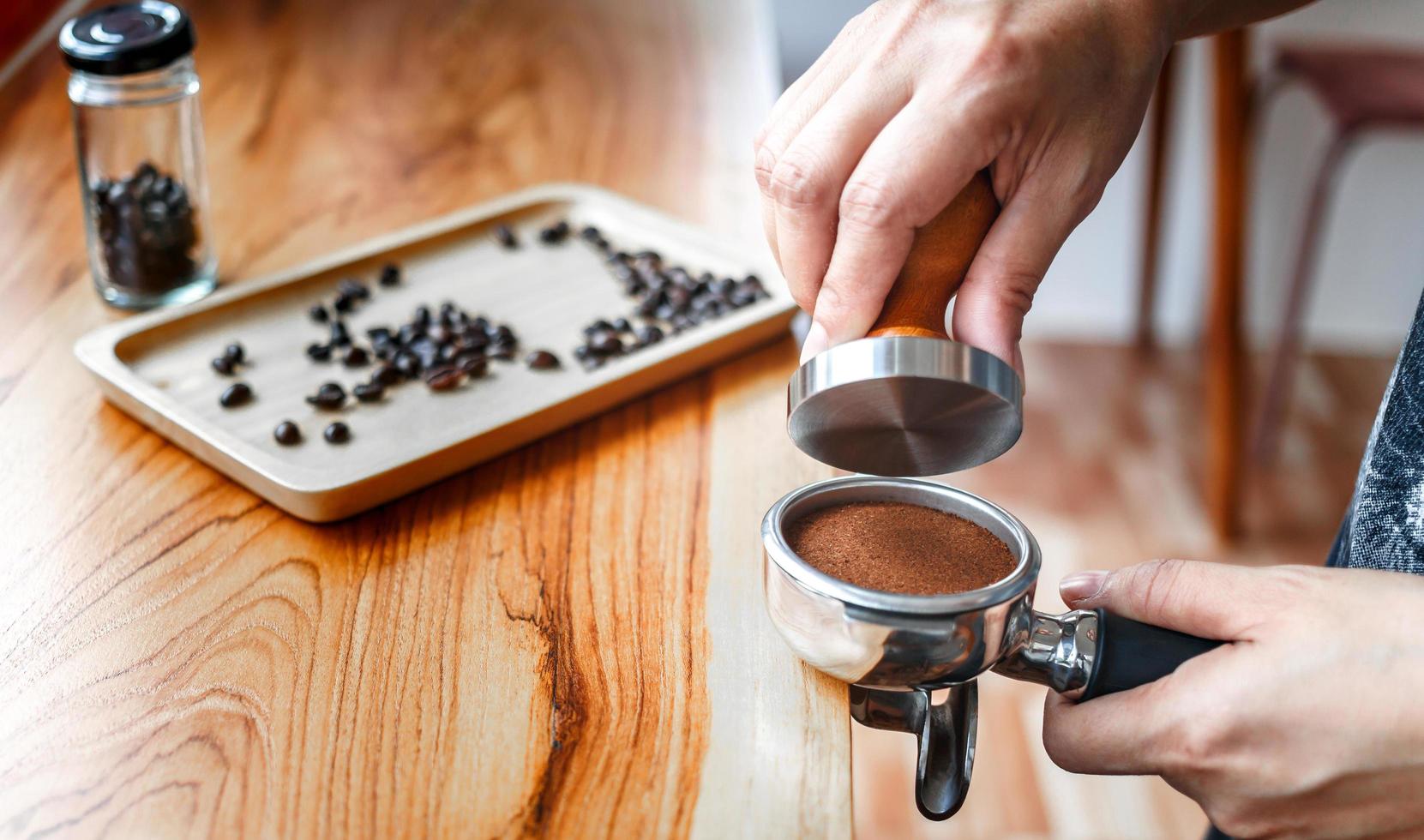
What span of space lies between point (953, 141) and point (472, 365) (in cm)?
44

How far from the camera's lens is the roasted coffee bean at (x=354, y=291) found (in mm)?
1026

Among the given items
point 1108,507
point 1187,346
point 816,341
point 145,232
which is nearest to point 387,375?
point 145,232

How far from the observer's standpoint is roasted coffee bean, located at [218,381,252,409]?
872mm

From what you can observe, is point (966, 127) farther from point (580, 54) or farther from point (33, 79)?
point (33, 79)

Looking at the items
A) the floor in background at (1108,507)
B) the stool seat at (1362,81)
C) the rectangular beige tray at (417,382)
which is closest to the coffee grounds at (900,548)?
the rectangular beige tray at (417,382)

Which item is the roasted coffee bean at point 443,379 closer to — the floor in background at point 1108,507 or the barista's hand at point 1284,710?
the barista's hand at point 1284,710

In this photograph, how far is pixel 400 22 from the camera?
5.62ft

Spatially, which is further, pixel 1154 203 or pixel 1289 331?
pixel 1154 203

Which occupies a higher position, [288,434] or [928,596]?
[928,596]

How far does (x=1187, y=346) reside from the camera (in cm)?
292

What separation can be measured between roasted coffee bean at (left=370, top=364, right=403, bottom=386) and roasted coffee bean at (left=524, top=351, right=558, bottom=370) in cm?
10

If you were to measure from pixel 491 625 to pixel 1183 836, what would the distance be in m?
1.33

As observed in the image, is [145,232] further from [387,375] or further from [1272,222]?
[1272,222]

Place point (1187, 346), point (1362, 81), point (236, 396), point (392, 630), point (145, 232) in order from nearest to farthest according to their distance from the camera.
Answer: point (392, 630) < point (236, 396) < point (145, 232) < point (1362, 81) < point (1187, 346)
